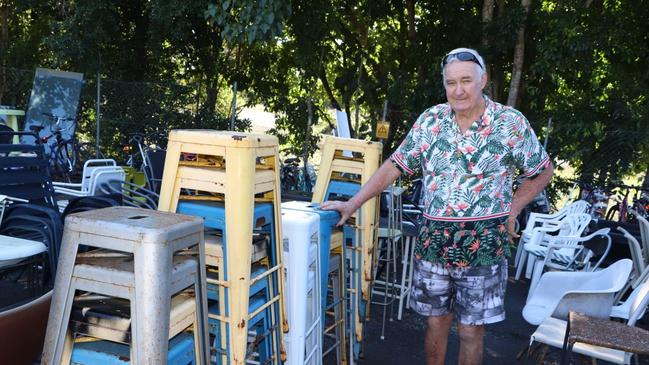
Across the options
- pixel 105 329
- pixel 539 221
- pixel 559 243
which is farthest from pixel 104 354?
pixel 539 221

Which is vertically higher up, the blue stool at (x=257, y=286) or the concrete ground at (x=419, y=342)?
the blue stool at (x=257, y=286)

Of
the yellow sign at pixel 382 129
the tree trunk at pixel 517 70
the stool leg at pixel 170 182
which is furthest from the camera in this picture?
the tree trunk at pixel 517 70

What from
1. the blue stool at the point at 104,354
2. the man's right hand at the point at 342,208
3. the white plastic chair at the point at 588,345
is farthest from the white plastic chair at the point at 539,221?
the blue stool at the point at 104,354

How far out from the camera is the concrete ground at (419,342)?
3.57m

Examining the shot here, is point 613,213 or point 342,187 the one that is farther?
point 613,213

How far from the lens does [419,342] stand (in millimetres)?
3865

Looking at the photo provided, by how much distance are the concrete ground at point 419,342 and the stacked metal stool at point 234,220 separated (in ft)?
4.78

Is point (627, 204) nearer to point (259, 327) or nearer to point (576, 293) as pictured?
point (576, 293)

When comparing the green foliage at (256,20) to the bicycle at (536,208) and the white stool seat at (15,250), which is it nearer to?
the white stool seat at (15,250)

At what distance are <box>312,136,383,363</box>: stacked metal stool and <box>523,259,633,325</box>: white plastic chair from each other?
98cm

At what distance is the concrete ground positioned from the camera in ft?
11.7

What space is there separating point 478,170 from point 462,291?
19.8 inches

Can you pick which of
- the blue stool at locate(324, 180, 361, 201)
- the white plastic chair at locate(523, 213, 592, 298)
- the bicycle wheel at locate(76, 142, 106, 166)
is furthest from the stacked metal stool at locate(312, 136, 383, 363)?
the bicycle wheel at locate(76, 142, 106, 166)

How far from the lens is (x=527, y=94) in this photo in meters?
9.28
